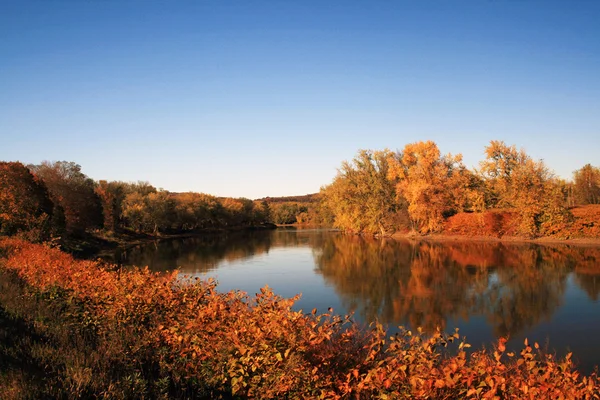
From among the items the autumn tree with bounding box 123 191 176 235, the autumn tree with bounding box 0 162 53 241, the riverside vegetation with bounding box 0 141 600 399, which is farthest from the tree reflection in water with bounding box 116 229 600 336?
the autumn tree with bounding box 123 191 176 235

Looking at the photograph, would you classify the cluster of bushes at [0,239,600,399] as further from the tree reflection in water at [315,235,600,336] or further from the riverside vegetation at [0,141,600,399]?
the tree reflection in water at [315,235,600,336]

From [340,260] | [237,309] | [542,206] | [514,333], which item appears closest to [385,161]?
[542,206]

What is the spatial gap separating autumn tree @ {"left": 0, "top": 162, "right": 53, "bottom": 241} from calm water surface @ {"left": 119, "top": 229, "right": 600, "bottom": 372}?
29.7 ft

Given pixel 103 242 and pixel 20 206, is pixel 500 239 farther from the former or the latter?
pixel 103 242

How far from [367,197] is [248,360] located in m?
53.0

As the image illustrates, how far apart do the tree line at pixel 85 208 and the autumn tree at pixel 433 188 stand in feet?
125

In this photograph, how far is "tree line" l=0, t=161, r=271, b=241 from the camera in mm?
32344

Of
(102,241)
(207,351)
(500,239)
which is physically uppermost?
(207,351)

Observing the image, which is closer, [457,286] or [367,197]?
[457,286]

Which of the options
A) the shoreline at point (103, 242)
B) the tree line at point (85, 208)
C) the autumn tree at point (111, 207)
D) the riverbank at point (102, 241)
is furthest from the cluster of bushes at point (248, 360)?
the autumn tree at point (111, 207)

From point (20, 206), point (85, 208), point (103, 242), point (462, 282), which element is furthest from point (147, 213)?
point (462, 282)

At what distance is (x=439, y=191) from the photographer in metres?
50.2

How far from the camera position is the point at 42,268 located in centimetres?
1328

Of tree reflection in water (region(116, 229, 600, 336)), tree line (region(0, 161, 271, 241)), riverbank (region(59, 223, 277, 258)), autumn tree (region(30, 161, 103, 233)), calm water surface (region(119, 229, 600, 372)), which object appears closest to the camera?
calm water surface (region(119, 229, 600, 372))
